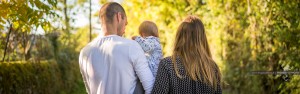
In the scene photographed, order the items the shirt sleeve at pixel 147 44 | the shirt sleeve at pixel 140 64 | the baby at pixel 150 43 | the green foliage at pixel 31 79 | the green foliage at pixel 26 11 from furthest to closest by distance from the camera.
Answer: the green foliage at pixel 31 79 < the green foliage at pixel 26 11 < the shirt sleeve at pixel 147 44 < the baby at pixel 150 43 < the shirt sleeve at pixel 140 64

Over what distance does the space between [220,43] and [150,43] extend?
11.1 meters

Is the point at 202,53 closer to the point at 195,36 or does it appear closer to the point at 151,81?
the point at 195,36

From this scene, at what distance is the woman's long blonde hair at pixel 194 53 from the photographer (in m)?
4.33

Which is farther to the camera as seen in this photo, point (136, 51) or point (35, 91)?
point (35, 91)

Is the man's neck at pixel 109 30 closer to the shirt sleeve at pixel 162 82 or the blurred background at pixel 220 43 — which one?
the shirt sleeve at pixel 162 82

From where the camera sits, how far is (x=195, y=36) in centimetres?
440

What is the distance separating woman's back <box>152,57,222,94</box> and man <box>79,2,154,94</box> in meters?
0.09

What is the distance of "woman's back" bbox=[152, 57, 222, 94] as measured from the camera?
4305mm

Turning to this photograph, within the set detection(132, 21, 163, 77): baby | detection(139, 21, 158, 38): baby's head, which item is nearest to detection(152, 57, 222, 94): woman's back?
detection(132, 21, 163, 77): baby

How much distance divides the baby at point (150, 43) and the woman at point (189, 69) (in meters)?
0.17

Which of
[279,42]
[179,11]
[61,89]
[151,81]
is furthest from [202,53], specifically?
[179,11]

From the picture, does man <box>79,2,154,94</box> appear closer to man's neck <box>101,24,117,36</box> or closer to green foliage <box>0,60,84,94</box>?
man's neck <box>101,24,117,36</box>

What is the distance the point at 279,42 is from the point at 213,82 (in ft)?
22.5

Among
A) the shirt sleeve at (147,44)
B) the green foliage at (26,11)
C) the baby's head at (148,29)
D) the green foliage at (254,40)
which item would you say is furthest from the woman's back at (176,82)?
the green foliage at (254,40)
